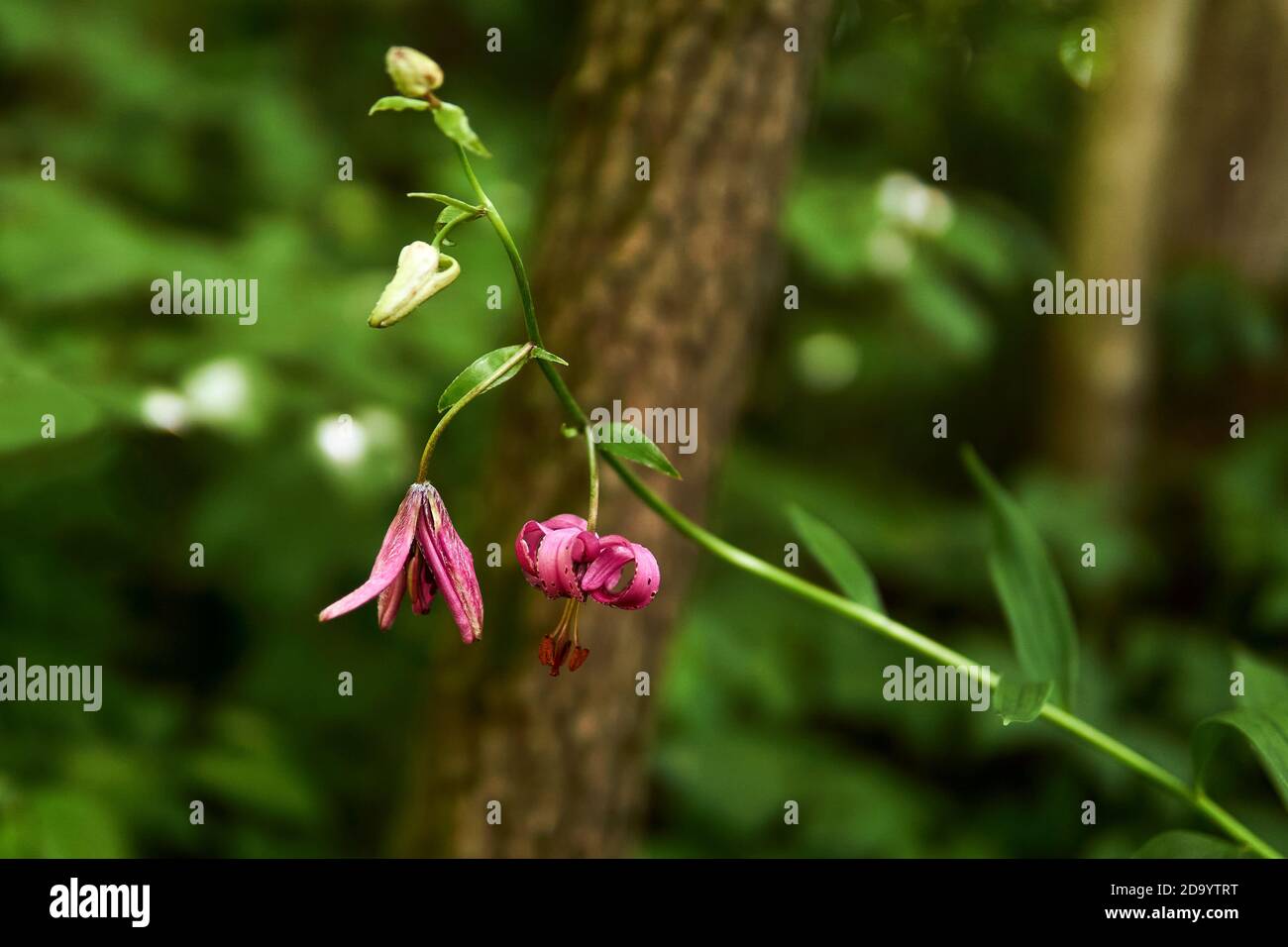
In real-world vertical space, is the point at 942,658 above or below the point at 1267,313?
below

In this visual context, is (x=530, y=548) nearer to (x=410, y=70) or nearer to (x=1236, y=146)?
(x=410, y=70)

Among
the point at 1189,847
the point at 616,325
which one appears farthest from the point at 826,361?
the point at 1189,847

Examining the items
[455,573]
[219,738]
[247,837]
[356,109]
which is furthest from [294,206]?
[455,573]

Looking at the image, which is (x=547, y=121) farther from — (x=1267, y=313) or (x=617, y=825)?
(x=1267, y=313)

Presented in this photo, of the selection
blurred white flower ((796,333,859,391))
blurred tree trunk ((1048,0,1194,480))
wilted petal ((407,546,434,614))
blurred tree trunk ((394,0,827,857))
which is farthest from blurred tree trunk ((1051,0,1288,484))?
wilted petal ((407,546,434,614))

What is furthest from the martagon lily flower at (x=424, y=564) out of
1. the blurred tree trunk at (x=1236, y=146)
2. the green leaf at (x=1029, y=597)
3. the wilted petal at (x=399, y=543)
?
the blurred tree trunk at (x=1236, y=146)

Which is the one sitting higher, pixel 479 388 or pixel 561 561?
pixel 479 388
